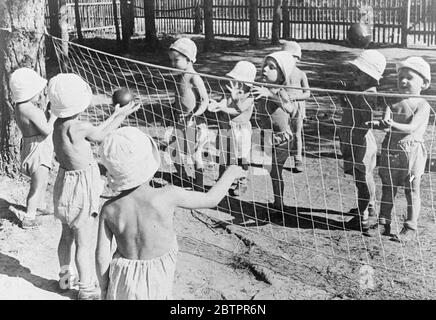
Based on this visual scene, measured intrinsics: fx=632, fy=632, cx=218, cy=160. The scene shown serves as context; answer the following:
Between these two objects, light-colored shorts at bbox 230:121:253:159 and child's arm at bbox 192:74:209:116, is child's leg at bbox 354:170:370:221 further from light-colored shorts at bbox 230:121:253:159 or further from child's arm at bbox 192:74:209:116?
child's arm at bbox 192:74:209:116

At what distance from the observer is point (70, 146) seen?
4.70 m

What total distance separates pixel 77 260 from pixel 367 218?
110 inches

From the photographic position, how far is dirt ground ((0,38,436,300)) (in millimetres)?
4941

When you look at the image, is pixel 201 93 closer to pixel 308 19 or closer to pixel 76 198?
pixel 76 198

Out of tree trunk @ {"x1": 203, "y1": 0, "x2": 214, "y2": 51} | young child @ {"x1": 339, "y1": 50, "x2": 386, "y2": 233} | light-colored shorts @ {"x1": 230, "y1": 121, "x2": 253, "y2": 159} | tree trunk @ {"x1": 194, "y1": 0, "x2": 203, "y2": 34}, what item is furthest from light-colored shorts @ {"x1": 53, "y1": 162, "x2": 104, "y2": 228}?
tree trunk @ {"x1": 194, "y1": 0, "x2": 203, "y2": 34}

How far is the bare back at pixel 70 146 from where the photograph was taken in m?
4.68

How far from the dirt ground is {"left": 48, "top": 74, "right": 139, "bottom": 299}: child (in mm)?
331

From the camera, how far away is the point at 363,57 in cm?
580

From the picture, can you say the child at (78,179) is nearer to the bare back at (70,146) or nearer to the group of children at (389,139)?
the bare back at (70,146)

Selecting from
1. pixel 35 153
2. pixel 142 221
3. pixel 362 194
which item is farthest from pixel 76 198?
pixel 362 194

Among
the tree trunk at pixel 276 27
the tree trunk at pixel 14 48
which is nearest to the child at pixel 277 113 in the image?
the tree trunk at pixel 14 48

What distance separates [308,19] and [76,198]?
15.7 meters

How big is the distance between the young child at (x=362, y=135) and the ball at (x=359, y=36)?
11.4m

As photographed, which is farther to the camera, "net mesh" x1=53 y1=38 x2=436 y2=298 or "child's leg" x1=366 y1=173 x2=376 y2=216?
"child's leg" x1=366 y1=173 x2=376 y2=216
